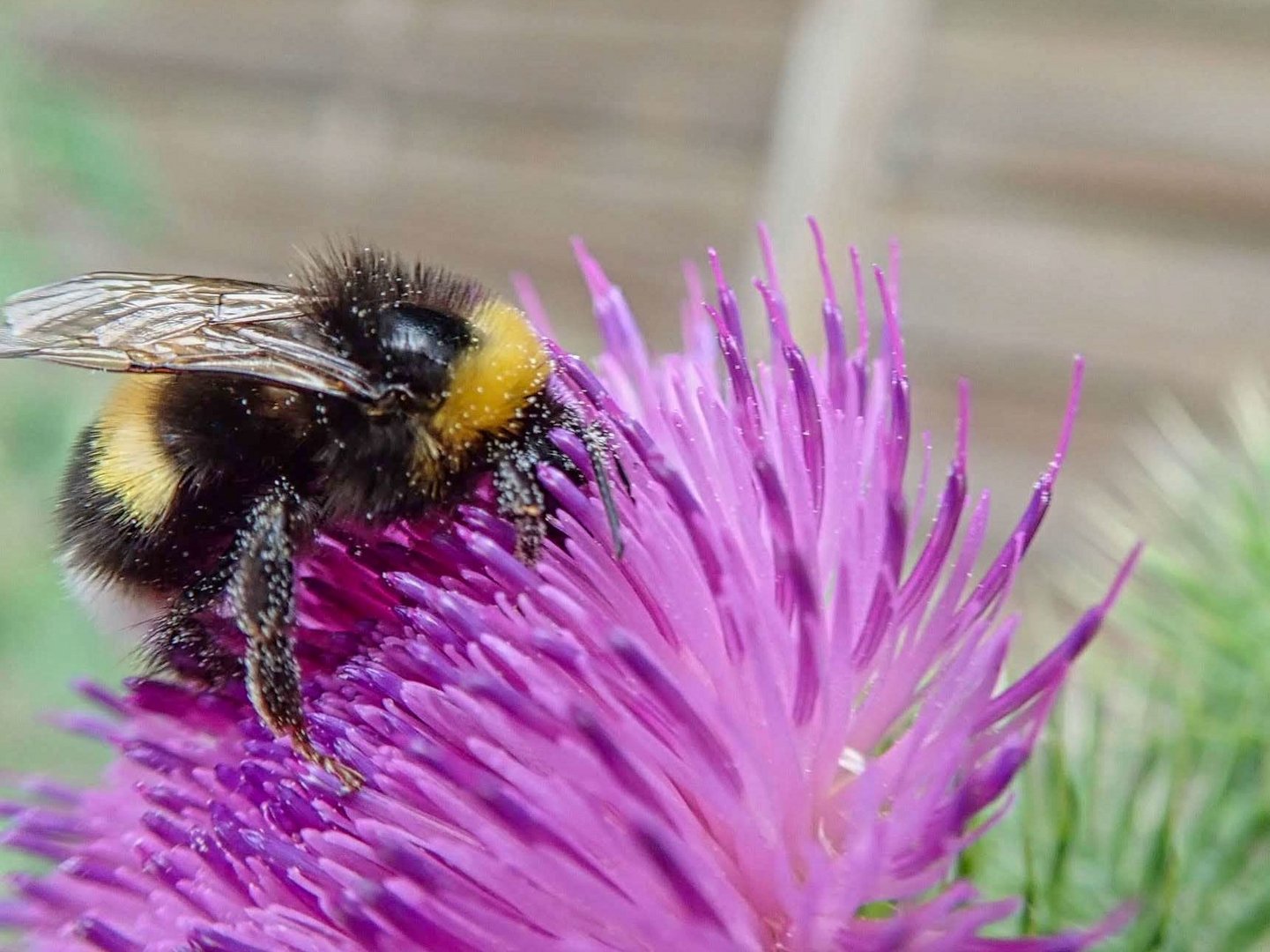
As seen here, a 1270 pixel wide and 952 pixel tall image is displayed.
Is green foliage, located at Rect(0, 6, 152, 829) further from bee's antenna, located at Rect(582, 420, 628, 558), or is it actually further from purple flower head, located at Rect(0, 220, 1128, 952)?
bee's antenna, located at Rect(582, 420, 628, 558)

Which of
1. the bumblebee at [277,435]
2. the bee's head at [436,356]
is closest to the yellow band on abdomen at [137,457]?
the bumblebee at [277,435]

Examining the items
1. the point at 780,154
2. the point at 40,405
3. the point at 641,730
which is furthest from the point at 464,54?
the point at 641,730

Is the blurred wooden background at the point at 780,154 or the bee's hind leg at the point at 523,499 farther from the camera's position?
the blurred wooden background at the point at 780,154

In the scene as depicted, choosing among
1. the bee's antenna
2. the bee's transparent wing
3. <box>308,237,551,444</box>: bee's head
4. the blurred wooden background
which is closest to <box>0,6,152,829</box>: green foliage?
the blurred wooden background

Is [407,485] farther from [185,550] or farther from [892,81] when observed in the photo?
[892,81]

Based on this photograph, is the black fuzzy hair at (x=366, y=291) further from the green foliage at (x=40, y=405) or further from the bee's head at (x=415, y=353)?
the green foliage at (x=40, y=405)

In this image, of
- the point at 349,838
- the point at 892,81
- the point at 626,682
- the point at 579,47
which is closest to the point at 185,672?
the point at 349,838
